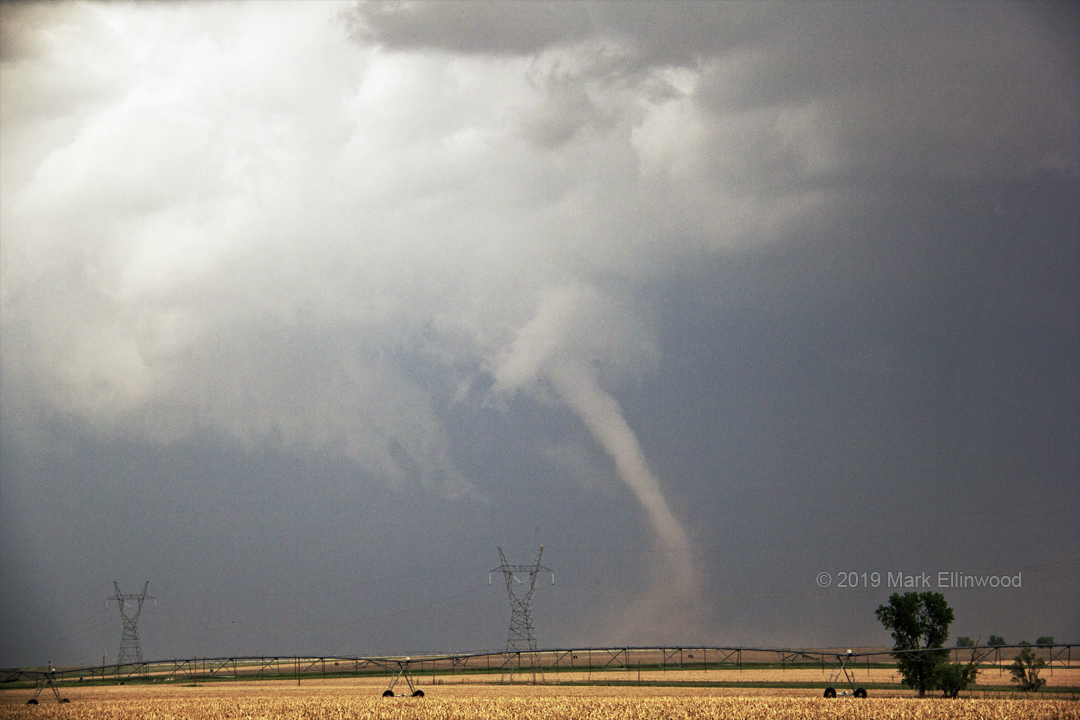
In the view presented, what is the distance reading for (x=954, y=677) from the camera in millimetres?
109500

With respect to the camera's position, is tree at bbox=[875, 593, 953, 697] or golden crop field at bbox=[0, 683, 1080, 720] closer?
golden crop field at bbox=[0, 683, 1080, 720]

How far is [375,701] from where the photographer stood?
10319 centimetres

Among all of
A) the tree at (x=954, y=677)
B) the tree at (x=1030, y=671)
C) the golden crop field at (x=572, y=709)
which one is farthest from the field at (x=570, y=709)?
the tree at (x=954, y=677)

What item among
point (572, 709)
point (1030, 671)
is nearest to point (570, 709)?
point (572, 709)

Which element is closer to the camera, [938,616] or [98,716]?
[98,716]

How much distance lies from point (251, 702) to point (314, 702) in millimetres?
10423

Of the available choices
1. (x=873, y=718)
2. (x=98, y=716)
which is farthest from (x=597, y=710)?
(x=98, y=716)

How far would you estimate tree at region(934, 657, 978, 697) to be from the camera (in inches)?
4301

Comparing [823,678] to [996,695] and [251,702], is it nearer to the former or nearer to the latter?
[996,695]

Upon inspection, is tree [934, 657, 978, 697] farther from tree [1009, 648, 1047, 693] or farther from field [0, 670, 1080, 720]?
field [0, 670, 1080, 720]

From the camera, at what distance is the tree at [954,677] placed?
358ft

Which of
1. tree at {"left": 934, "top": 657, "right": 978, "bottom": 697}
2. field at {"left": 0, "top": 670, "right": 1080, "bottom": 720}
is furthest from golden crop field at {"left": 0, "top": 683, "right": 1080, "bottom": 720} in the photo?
tree at {"left": 934, "top": 657, "right": 978, "bottom": 697}

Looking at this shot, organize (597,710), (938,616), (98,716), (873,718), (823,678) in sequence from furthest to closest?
1. (823,678)
2. (938,616)
3. (98,716)
4. (597,710)
5. (873,718)

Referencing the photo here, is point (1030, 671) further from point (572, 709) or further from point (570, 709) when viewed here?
point (570, 709)
